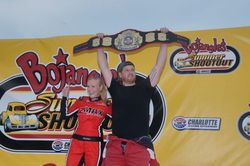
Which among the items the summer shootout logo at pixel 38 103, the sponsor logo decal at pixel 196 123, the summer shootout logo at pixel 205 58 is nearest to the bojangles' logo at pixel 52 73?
the summer shootout logo at pixel 38 103

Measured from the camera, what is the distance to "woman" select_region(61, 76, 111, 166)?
420cm

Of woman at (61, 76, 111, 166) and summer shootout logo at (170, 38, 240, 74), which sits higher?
summer shootout logo at (170, 38, 240, 74)

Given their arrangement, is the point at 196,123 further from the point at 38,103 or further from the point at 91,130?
the point at 38,103

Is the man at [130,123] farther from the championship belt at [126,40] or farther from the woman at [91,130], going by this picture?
the championship belt at [126,40]

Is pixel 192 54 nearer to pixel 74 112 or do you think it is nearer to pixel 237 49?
pixel 237 49

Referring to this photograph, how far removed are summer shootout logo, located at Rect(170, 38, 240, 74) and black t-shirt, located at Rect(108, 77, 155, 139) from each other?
98cm

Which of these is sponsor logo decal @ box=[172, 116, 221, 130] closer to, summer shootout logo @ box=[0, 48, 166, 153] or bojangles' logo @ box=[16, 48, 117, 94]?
summer shootout logo @ box=[0, 48, 166, 153]

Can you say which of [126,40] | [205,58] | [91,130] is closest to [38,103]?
[91,130]

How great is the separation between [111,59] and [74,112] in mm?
737

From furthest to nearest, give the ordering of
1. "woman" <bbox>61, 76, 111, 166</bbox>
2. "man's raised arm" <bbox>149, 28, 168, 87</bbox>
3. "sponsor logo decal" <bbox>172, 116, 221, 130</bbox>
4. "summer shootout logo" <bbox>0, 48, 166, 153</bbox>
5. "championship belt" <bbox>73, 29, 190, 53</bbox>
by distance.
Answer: "summer shootout logo" <bbox>0, 48, 166, 153</bbox>, "championship belt" <bbox>73, 29, 190, 53</bbox>, "sponsor logo decal" <bbox>172, 116, 221, 130</bbox>, "woman" <bbox>61, 76, 111, 166</bbox>, "man's raised arm" <bbox>149, 28, 168, 87</bbox>

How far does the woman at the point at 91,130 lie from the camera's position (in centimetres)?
420

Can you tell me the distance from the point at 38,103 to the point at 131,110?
1640 mm

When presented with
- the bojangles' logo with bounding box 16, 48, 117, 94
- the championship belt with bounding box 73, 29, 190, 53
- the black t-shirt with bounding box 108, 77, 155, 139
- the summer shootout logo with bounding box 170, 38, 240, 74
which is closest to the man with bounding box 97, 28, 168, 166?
the black t-shirt with bounding box 108, 77, 155, 139

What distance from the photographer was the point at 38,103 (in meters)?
4.90
